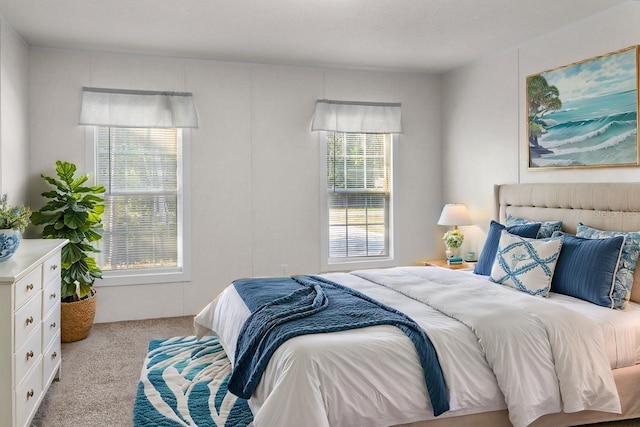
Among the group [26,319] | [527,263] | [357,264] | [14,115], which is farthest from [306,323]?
[14,115]

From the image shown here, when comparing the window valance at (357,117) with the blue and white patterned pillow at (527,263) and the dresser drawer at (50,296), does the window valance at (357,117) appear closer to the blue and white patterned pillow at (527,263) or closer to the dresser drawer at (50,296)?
the blue and white patterned pillow at (527,263)

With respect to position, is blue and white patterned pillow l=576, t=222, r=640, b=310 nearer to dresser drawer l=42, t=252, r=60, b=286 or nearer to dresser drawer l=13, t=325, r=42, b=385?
dresser drawer l=13, t=325, r=42, b=385

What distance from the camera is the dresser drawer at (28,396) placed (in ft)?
8.09

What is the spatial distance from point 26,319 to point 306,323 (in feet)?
4.64

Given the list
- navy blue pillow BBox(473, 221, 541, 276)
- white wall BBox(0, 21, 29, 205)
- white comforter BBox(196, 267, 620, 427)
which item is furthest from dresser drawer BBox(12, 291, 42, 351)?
navy blue pillow BBox(473, 221, 541, 276)

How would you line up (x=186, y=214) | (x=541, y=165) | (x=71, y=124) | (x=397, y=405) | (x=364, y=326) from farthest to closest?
1. (x=186, y=214)
2. (x=71, y=124)
3. (x=541, y=165)
4. (x=364, y=326)
5. (x=397, y=405)

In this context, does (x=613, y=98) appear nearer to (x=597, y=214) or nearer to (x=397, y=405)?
(x=597, y=214)

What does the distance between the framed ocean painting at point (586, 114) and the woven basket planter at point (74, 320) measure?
13.4 feet

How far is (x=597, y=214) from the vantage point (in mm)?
3773

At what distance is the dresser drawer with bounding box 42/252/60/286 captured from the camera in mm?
3078

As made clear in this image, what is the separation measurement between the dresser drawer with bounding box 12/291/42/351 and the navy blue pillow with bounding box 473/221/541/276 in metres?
3.19

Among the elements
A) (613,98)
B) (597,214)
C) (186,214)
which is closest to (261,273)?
(186,214)

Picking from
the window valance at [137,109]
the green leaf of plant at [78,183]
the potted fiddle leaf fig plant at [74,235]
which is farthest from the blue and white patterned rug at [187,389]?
the window valance at [137,109]

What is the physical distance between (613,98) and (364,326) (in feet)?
8.58
